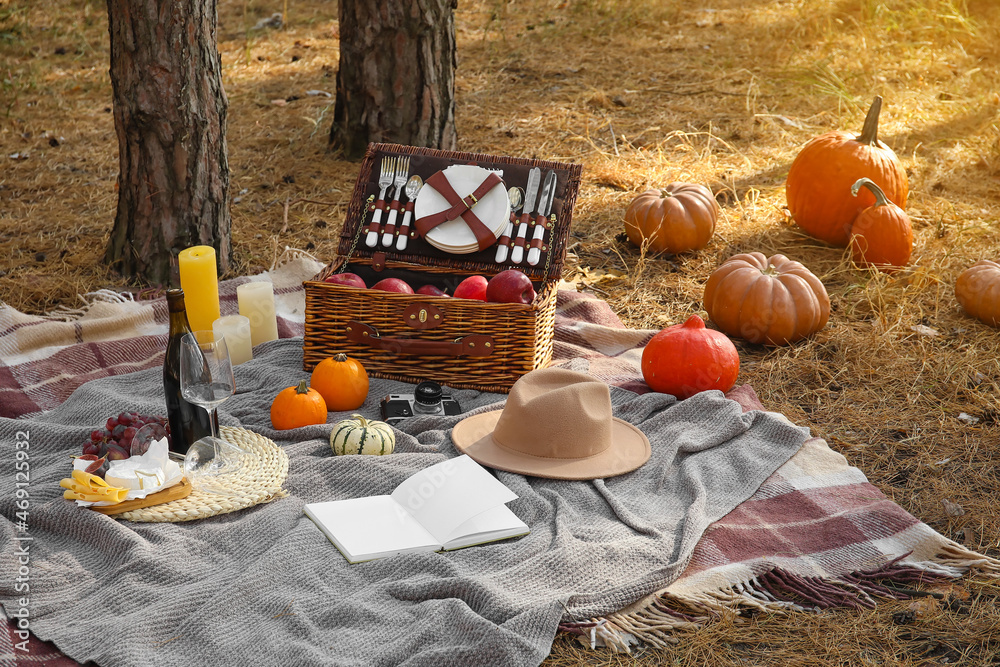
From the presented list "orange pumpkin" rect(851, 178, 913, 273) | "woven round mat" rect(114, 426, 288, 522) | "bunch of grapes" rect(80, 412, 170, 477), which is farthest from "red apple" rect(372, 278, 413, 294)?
"orange pumpkin" rect(851, 178, 913, 273)

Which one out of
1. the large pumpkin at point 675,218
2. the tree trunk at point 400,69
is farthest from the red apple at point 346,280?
the tree trunk at point 400,69

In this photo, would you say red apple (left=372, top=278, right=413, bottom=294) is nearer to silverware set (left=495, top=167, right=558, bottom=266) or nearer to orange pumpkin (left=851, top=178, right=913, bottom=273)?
silverware set (left=495, top=167, right=558, bottom=266)

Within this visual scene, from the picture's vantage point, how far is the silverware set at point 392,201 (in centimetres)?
372

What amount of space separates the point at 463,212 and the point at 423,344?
688 millimetres

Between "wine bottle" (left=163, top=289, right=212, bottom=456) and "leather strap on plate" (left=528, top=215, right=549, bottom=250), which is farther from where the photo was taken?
"leather strap on plate" (left=528, top=215, right=549, bottom=250)

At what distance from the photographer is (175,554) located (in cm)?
235

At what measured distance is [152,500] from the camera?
2486 mm

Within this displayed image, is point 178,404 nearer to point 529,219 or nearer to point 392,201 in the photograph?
point 392,201

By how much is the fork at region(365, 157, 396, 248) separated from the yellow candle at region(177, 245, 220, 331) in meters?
0.67

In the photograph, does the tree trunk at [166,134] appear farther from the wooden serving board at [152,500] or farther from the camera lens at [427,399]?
the wooden serving board at [152,500]

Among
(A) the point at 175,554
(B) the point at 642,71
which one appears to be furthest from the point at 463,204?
(B) the point at 642,71

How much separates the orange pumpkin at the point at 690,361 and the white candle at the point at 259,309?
5.31 feet

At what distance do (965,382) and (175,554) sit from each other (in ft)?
10.1

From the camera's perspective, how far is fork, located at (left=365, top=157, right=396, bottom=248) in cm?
373
